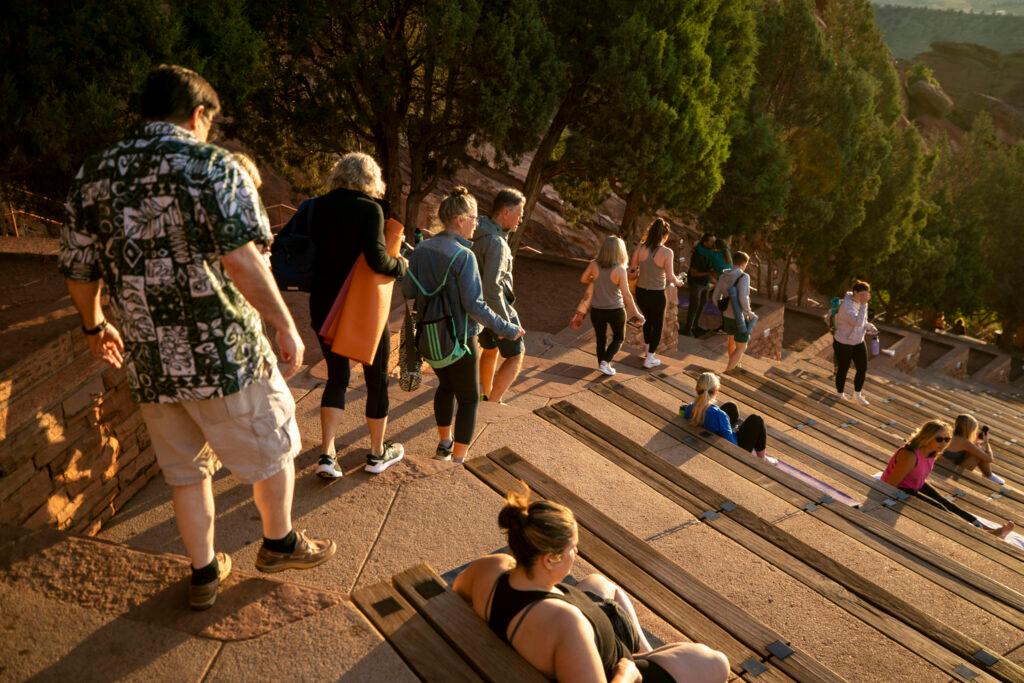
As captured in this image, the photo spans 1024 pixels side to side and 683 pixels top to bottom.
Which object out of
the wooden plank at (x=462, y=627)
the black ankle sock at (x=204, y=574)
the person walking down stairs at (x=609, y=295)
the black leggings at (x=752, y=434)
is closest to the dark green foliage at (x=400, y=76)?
the person walking down stairs at (x=609, y=295)

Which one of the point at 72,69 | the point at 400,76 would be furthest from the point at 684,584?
the point at 400,76

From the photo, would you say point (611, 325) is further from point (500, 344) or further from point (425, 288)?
point (425, 288)

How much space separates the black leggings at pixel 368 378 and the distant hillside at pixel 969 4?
480 ft

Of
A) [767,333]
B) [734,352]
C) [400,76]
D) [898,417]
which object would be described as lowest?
[767,333]

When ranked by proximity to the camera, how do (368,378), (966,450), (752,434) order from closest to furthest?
(368,378)
(752,434)
(966,450)

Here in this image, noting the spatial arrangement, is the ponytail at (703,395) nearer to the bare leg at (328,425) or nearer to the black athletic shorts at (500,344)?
the black athletic shorts at (500,344)

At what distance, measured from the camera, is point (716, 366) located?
1057cm

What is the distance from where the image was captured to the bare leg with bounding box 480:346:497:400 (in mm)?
5758

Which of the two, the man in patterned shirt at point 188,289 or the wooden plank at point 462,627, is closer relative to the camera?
the man in patterned shirt at point 188,289

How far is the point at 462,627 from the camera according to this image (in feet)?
8.96

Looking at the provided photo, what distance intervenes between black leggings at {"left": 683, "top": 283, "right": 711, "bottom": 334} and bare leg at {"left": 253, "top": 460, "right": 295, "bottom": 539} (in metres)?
10.0

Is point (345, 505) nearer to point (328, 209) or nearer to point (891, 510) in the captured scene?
point (328, 209)

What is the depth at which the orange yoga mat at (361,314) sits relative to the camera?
3.77 m

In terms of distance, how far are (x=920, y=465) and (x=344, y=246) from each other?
5.25 meters
